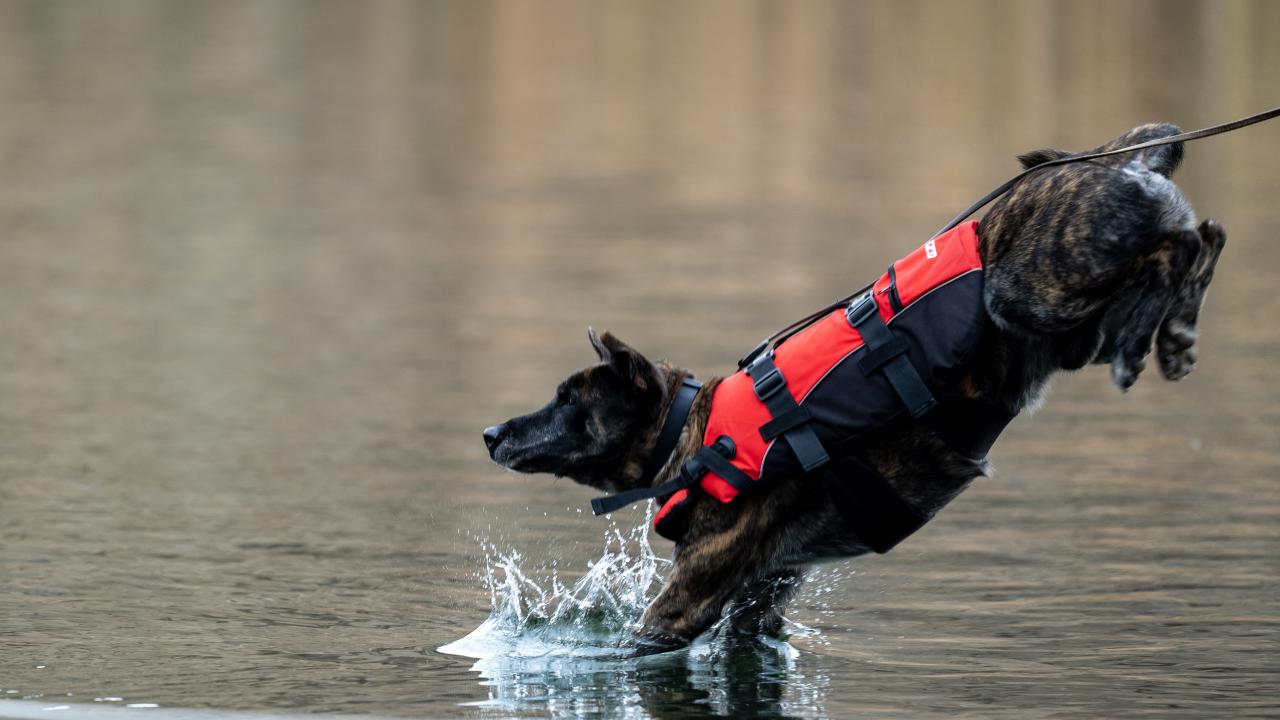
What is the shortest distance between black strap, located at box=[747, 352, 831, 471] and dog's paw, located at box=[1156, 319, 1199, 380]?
3.84 ft

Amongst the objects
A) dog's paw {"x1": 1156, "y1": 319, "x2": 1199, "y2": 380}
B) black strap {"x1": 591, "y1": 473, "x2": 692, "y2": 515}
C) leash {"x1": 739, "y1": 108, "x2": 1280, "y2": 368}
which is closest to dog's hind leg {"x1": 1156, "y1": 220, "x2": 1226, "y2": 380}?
dog's paw {"x1": 1156, "y1": 319, "x2": 1199, "y2": 380}

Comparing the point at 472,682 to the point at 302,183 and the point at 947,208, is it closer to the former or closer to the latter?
the point at 947,208

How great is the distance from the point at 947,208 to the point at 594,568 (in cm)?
1334

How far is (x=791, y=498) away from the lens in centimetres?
661

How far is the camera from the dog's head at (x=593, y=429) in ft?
22.6

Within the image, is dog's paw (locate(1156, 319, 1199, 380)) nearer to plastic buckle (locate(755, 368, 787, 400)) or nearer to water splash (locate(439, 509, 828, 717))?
plastic buckle (locate(755, 368, 787, 400))

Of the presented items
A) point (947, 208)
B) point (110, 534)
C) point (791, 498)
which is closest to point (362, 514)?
point (110, 534)

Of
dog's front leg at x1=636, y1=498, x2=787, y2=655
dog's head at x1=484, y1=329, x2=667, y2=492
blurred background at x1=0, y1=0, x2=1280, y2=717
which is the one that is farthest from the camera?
blurred background at x1=0, y1=0, x2=1280, y2=717

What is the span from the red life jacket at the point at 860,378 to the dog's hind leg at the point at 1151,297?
47 cm

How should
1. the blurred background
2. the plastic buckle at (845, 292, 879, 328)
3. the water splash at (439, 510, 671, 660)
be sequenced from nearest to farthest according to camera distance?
1. the plastic buckle at (845, 292, 879, 328)
2. the blurred background
3. the water splash at (439, 510, 671, 660)

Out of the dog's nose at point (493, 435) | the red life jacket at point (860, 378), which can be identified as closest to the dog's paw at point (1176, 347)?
the red life jacket at point (860, 378)

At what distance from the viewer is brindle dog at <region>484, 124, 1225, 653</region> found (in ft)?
20.1

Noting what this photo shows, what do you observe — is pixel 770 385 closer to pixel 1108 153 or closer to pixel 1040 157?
pixel 1040 157

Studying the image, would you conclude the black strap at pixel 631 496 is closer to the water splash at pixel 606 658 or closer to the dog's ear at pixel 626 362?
the dog's ear at pixel 626 362
